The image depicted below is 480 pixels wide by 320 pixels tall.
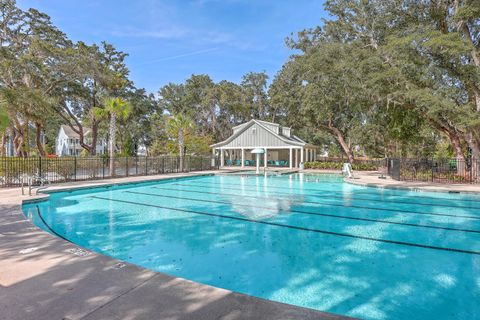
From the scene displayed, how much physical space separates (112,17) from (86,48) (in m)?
14.2

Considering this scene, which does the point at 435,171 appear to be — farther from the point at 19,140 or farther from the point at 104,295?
the point at 19,140

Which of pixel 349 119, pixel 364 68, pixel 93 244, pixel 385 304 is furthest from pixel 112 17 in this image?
pixel 349 119

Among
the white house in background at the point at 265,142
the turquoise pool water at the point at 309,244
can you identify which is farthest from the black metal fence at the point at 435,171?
the white house in background at the point at 265,142

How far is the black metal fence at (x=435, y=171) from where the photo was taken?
15.4 meters

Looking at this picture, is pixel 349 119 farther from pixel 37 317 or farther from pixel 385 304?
pixel 37 317

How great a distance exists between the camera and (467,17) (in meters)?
13.6

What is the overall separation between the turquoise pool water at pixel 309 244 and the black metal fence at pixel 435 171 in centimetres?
504

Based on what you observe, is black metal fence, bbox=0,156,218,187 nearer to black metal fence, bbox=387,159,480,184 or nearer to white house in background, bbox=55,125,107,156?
black metal fence, bbox=387,159,480,184

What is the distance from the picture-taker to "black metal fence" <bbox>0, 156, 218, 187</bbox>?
504 inches

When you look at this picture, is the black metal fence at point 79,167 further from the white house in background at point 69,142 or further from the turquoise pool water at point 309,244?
the white house in background at point 69,142

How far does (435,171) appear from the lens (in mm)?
17547

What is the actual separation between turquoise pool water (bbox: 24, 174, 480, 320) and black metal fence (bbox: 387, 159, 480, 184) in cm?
504

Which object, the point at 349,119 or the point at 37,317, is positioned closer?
the point at 37,317

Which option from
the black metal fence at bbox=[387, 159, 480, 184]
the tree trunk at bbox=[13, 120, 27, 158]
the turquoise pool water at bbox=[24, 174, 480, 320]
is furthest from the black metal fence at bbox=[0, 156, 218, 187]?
the black metal fence at bbox=[387, 159, 480, 184]
